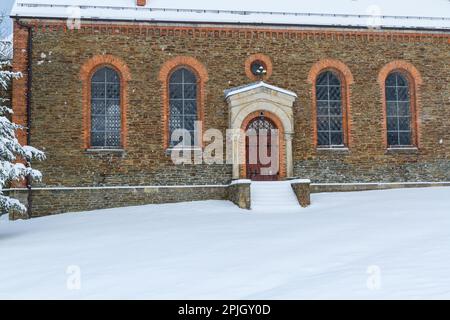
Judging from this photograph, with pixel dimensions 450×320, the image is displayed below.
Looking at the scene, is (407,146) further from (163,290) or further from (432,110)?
(163,290)

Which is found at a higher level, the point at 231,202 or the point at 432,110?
the point at 432,110

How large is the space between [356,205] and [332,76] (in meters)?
5.52

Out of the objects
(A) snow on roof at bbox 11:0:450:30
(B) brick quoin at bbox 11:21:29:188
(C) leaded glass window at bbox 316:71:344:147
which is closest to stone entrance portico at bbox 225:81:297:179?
(C) leaded glass window at bbox 316:71:344:147

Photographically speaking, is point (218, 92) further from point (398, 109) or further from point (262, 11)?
point (398, 109)

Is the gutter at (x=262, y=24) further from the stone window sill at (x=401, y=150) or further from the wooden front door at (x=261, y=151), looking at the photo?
the stone window sill at (x=401, y=150)

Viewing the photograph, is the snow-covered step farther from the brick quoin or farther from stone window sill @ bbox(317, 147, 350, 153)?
the brick quoin

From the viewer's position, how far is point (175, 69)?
18172 mm

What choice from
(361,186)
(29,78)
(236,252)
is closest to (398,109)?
(361,186)

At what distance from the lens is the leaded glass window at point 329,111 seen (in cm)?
1878

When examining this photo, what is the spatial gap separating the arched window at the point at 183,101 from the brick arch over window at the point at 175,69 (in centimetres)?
16

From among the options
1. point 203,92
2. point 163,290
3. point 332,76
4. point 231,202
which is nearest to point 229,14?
point 203,92

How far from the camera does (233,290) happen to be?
7516 millimetres

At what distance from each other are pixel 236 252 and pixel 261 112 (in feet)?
28.8
